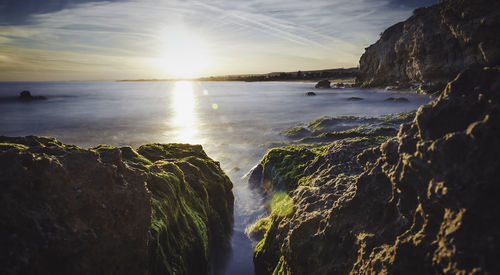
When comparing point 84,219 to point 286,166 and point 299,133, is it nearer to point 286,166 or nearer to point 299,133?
point 286,166

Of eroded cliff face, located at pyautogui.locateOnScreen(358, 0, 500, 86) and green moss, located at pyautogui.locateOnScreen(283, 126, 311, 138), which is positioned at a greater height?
eroded cliff face, located at pyautogui.locateOnScreen(358, 0, 500, 86)

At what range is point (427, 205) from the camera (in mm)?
2402

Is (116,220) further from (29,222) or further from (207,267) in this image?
(207,267)

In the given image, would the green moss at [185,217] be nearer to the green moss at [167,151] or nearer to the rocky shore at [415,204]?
the green moss at [167,151]

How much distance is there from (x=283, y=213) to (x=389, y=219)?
2.16 metres

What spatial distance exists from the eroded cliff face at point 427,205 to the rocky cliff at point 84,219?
1.73 m

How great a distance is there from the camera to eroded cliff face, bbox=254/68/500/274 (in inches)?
79.2

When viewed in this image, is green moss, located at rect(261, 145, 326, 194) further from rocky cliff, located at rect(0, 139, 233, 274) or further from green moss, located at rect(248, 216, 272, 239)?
rocky cliff, located at rect(0, 139, 233, 274)

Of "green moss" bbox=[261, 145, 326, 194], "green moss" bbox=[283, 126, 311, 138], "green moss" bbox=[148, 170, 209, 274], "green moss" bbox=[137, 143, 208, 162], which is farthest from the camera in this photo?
"green moss" bbox=[283, 126, 311, 138]

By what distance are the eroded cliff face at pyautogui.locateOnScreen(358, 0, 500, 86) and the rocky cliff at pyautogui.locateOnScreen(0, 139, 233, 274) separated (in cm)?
2379

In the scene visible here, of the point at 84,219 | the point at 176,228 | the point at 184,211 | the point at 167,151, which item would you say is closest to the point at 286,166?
the point at 167,151

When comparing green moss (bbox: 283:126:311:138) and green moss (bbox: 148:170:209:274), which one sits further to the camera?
green moss (bbox: 283:126:311:138)

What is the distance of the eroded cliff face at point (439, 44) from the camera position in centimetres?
3206

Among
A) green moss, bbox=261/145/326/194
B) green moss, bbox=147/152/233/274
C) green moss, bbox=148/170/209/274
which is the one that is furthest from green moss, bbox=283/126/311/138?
green moss, bbox=148/170/209/274
